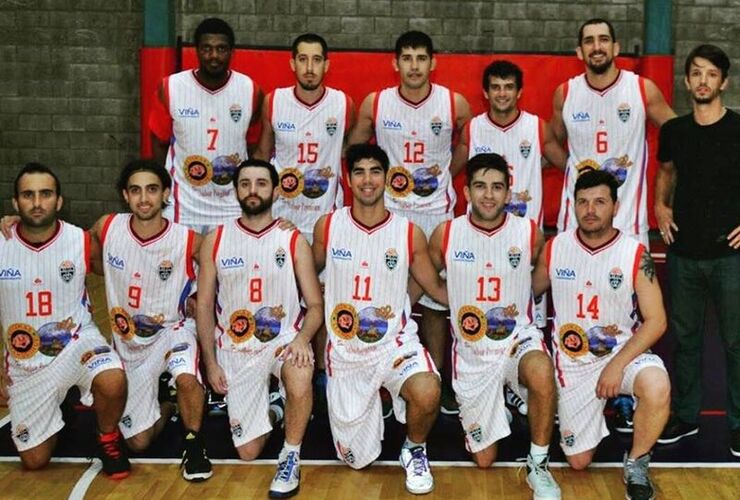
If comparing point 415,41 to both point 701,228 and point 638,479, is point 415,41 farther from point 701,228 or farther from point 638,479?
point 638,479

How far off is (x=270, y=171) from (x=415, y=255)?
0.82 metres

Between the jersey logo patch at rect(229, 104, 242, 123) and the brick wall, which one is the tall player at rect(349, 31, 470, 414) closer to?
the jersey logo patch at rect(229, 104, 242, 123)

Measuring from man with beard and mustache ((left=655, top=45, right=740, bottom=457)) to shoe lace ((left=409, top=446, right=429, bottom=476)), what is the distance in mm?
1321

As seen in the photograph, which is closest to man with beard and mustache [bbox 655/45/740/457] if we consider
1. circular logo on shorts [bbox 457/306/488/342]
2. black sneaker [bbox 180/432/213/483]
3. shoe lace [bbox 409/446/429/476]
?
circular logo on shorts [bbox 457/306/488/342]

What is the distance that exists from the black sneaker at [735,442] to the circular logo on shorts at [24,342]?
338 centimetres

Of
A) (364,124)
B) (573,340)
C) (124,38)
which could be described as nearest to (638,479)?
(573,340)

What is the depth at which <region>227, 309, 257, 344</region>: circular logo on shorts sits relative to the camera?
4.67 metres

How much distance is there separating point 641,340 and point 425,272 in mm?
1080

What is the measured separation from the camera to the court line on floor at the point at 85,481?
13.4 ft

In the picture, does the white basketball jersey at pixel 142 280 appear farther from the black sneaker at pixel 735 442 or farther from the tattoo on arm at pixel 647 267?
the black sneaker at pixel 735 442

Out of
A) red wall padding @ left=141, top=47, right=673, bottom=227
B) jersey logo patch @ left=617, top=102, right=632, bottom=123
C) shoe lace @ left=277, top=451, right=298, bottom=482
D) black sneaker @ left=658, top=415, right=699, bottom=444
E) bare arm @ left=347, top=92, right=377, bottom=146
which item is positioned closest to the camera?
shoe lace @ left=277, top=451, right=298, bottom=482

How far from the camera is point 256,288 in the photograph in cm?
467

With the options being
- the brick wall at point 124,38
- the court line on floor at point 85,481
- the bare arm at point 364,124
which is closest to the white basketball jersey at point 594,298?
the bare arm at point 364,124

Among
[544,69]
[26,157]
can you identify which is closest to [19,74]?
[26,157]
